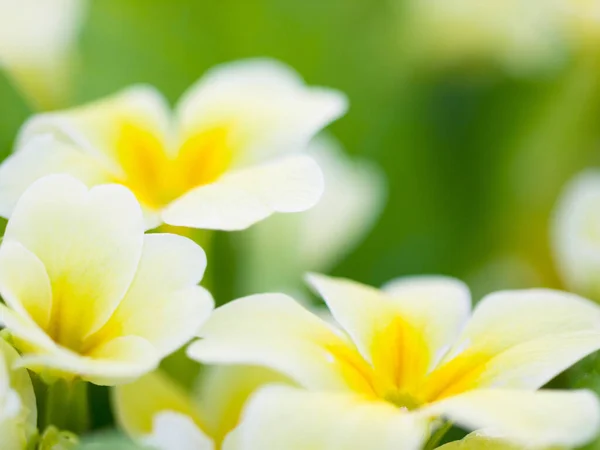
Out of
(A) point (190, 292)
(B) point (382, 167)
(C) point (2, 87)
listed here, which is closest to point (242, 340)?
(A) point (190, 292)

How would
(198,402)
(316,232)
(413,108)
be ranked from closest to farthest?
(198,402) → (316,232) → (413,108)

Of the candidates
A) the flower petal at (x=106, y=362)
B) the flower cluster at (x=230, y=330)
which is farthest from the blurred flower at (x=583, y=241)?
the flower petal at (x=106, y=362)

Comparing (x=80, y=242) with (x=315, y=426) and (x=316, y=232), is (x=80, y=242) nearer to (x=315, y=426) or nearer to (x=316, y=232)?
(x=315, y=426)

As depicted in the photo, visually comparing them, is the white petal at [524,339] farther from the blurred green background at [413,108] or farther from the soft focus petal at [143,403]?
the blurred green background at [413,108]

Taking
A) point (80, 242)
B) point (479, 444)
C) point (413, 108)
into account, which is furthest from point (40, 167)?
point (413, 108)

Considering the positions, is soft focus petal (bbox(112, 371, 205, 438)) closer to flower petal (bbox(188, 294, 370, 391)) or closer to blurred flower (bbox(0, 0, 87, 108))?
flower petal (bbox(188, 294, 370, 391))

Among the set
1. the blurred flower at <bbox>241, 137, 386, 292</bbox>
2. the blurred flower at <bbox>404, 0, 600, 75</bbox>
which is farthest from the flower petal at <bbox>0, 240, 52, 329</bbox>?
the blurred flower at <bbox>404, 0, 600, 75</bbox>
